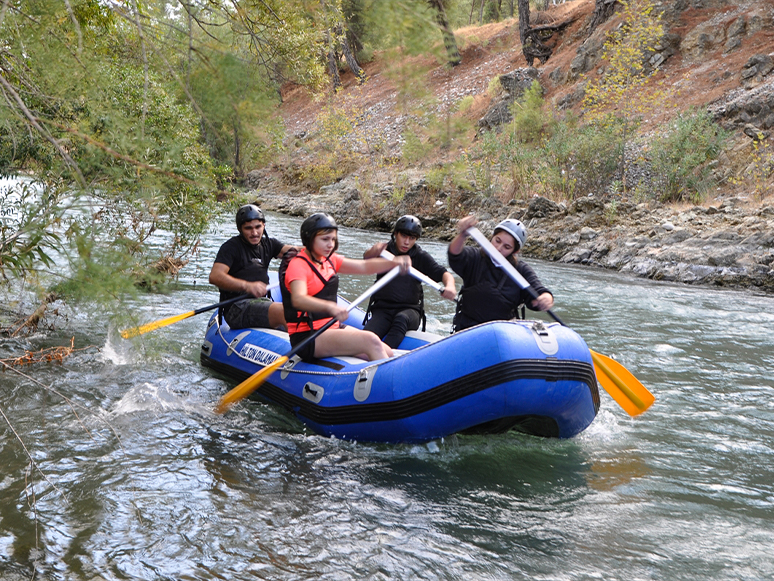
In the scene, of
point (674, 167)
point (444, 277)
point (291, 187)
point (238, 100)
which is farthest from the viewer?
point (291, 187)

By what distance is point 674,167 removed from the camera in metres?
12.3

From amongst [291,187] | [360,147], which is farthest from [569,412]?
[291,187]

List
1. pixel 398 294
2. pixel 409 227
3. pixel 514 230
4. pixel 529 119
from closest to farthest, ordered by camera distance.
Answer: pixel 514 230 → pixel 409 227 → pixel 398 294 → pixel 529 119

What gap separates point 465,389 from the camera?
11.8 feet

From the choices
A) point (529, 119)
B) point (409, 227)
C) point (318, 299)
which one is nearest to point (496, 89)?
point (529, 119)

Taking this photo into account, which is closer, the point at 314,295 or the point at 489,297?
the point at 314,295

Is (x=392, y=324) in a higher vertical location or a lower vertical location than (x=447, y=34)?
lower

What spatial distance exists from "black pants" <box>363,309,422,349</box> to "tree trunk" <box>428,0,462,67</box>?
3.23 meters

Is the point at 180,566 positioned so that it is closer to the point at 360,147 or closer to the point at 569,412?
the point at 569,412

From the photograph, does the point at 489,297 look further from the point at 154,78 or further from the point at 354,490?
the point at 154,78

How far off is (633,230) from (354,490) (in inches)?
370

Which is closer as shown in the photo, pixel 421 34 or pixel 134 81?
pixel 421 34

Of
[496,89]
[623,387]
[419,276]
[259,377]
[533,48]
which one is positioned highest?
[533,48]

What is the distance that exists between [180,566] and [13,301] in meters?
4.81
